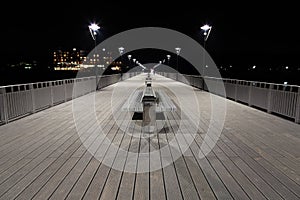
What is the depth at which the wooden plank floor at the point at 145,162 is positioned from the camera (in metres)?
3.04

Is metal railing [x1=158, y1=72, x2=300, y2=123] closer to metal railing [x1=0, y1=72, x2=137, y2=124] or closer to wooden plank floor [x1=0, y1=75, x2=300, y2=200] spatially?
wooden plank floor [x1=0, y1=75, x2=300, y2=200]

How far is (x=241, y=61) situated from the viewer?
107000 millimetres

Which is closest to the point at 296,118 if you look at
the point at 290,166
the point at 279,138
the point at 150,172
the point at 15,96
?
the point at 279,138

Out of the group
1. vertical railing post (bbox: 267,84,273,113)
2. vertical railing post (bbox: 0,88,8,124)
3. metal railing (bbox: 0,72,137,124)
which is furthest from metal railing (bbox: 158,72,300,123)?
vertical railing post (bbox: 0,88,8,124)

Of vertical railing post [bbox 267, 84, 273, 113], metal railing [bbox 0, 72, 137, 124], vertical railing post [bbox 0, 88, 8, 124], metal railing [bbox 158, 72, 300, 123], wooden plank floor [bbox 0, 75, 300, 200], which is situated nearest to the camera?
wooden plank floor [bbox 0, 75, 300, 200]

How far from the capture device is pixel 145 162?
389 centimetres

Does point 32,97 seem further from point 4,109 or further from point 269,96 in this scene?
point 269,96

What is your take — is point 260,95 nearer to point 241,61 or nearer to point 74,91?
point 74,91

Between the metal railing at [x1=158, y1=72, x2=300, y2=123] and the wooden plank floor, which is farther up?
the metal railing at [x1=158, y1=72, x2=300, y2=123]

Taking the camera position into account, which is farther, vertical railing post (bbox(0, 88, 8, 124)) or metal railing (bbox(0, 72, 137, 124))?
metal railing (bbox(0, 72, 137, 124))

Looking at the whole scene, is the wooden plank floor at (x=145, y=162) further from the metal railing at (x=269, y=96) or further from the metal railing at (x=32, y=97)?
the metal railing at (x=269, y=96)

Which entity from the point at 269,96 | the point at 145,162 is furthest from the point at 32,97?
the point at 269,96

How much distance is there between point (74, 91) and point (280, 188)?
10456mm

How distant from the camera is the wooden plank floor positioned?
304 centimetres
